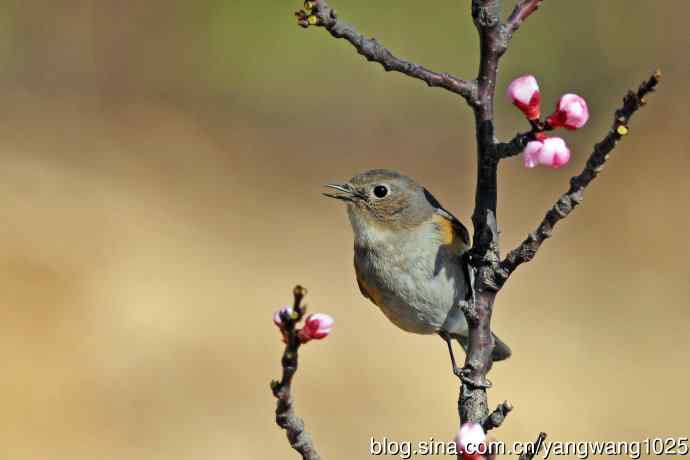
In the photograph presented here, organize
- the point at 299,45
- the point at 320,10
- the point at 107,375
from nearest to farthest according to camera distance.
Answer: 1. the point at 320,10
2. the point at 107,375
3. the point at 299,45

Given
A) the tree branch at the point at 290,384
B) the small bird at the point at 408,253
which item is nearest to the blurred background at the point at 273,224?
the small bird at the point at 408,253

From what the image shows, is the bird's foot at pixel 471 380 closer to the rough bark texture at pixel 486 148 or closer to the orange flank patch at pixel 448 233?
the rough bark texture at pixel 486 148

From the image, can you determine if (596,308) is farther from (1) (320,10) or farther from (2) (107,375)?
(1) (320,10)

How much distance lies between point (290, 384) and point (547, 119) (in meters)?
0.76

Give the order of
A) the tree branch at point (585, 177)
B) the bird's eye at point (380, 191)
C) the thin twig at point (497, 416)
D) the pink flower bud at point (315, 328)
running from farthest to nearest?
the bird's eye at point (380, 191)
the thin twig at point (497, 416)
the pink flower bud at point (315, 328)
the tree branch at point (585, 177)

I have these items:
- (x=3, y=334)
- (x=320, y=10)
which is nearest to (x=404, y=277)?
(x=320, y=10)

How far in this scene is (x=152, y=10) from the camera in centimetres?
947

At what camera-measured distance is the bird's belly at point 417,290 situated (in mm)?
3600

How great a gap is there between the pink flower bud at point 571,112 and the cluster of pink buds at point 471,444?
66 cm

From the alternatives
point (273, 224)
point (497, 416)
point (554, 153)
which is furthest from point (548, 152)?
point (273, 224)

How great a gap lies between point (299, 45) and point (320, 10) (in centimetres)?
745

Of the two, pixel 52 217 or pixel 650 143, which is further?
pixel 650 143

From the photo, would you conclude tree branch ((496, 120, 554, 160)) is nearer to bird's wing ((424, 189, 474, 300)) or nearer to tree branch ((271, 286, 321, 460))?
tree branch ((271, 286, 321, 460))

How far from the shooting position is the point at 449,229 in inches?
149
